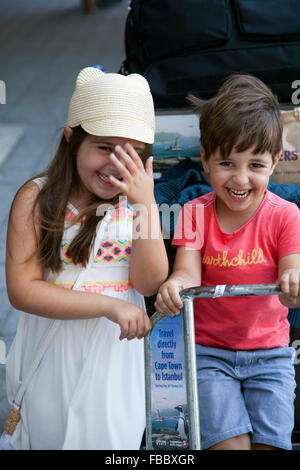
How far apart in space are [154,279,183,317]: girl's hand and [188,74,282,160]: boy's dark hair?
1.17 feet

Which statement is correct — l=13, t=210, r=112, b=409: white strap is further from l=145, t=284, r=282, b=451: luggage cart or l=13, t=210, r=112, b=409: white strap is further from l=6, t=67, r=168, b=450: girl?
l=145, t=284, r=282, b=451: luggage cart

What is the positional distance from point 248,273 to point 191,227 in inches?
7.2

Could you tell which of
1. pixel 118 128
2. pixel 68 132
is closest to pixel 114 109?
pixel 118 128

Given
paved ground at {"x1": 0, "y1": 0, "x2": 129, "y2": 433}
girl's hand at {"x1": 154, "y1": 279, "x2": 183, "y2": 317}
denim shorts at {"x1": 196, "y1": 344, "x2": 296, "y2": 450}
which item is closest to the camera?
girl's hand at {"x1": 154, "y1": 279, "x2": 183, "y2": 317}

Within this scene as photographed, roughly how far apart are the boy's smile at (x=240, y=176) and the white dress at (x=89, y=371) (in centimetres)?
23

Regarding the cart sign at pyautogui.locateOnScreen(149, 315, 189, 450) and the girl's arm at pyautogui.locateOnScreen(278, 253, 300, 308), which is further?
the cart sign at pyautogui.locateOnScreen(149, 315, 189, 450)

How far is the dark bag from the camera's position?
235 centimetres

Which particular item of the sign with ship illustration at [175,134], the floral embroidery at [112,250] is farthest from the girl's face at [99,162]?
the sign with ship illustration at [175,134]

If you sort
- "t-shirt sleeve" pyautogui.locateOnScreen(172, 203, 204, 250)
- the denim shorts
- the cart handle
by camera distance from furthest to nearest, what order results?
1. "t-shirt sleeve" pyautogui.locateOnScreen(172, 203, 204, 250)
2. the denim shorts
3. the cart handle

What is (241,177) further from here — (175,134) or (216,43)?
(216,43)

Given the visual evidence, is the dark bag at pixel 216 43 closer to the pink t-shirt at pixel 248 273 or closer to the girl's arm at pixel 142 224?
the pink t-shirt at pixel 248 273

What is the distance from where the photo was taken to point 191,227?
1.63 metres

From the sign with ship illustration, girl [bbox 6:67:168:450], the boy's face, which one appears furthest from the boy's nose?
the sign with ship illustration
